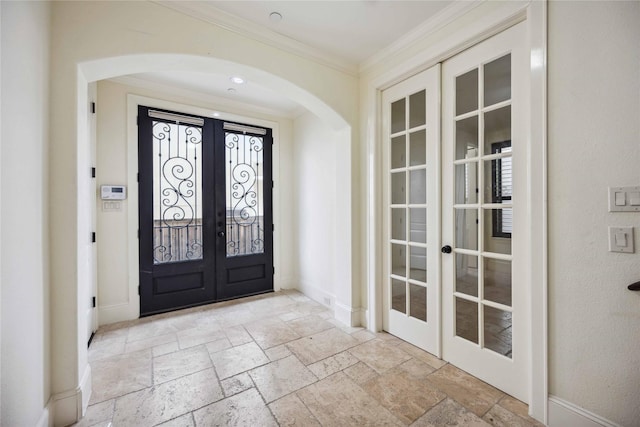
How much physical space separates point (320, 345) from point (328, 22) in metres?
2.87

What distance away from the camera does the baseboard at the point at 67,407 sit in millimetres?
1572

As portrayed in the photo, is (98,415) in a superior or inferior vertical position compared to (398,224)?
inferior

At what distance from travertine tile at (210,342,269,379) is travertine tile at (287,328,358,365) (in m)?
0.31

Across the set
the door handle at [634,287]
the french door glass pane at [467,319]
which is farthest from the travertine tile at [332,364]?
the door handle at [634,287]

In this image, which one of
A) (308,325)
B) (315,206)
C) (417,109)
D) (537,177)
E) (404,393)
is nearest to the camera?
(537,177)

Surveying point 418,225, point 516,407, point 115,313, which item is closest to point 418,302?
point 418,225

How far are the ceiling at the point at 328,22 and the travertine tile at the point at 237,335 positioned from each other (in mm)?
2796

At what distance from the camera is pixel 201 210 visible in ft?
11.7

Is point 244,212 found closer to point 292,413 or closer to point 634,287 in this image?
point 292,413

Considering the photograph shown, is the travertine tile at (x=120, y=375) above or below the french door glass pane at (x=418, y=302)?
below

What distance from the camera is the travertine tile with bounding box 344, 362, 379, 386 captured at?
201 centimetres

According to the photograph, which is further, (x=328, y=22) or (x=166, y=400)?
(x=328, y=22)

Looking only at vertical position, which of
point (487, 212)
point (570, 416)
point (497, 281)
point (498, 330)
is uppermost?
point (487, 212)

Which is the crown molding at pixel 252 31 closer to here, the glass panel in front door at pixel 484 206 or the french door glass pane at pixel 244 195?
the glass panel in front door at pixel 484 206
